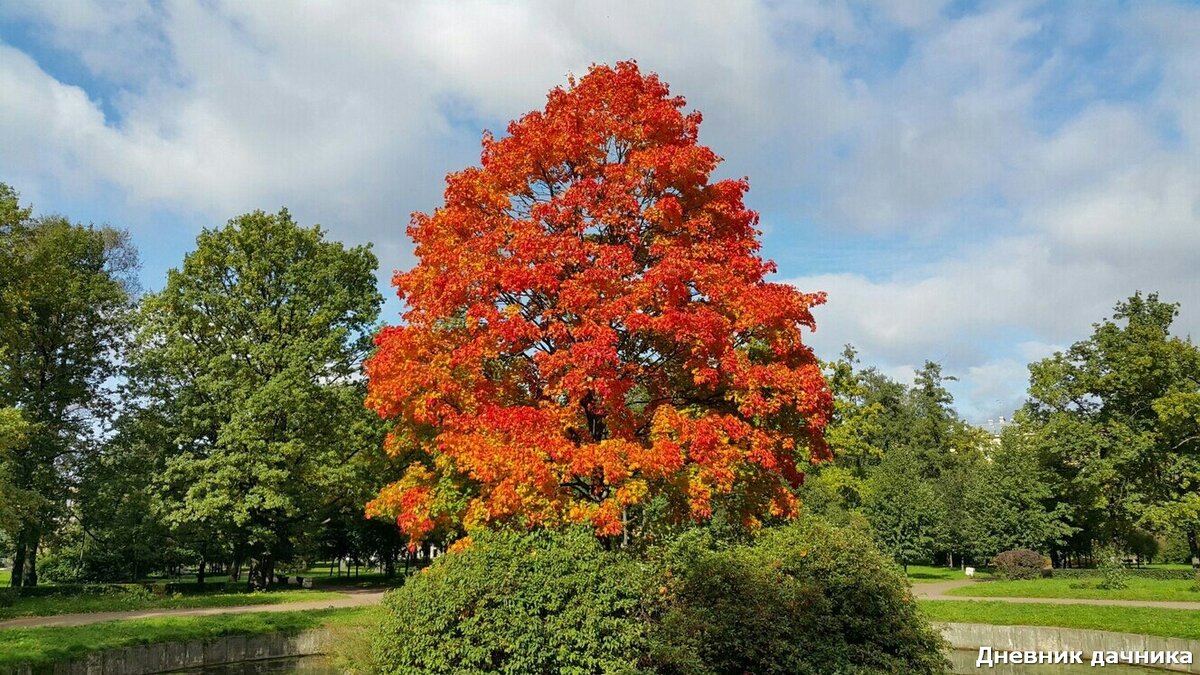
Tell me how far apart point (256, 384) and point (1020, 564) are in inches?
1406

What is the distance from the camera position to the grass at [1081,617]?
16.7 m

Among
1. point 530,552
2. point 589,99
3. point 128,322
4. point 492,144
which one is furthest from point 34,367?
point 530,552

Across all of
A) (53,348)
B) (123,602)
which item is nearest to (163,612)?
(123,602)

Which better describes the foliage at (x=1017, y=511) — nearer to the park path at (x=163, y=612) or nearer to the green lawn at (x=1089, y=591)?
the green lawn at (x=1089, y=591)

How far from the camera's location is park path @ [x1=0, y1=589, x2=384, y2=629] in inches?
752

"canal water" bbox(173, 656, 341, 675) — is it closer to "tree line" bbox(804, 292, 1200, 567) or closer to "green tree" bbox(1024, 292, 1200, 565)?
"tree line" bbox(804, 292, 1200, 567)

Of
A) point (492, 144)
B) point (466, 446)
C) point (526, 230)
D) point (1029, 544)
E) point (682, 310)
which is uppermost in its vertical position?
point (492, 144)

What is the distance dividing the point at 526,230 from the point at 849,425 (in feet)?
100

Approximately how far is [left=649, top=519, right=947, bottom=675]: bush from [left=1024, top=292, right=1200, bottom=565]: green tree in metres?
32.6

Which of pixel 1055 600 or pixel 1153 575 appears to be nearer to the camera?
pixel 1055 600

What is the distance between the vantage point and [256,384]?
2898 centimetres

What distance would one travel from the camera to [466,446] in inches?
467

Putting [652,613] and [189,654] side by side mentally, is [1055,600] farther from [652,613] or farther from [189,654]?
[189,654]

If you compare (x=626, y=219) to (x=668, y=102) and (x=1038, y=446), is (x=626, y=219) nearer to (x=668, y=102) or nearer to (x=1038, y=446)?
(x=668, y=102)
